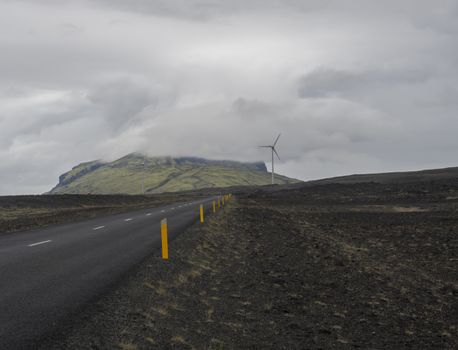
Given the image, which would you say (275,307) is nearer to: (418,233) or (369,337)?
(369,337)

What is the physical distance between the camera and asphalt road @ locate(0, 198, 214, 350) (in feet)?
23.7

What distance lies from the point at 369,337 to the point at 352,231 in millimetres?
20554

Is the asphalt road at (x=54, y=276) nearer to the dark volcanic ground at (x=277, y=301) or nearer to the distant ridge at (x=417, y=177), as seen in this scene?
the dark volcanic ground at (x=277, y=301)

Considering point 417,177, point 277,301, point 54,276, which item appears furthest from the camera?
point 417,177

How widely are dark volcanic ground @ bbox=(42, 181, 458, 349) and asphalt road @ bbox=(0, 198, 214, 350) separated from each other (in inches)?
17.5

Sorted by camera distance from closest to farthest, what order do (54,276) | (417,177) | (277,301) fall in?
1. (277,301)
2. (54,276)
3. (417,177)

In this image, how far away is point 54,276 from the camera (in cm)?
1093

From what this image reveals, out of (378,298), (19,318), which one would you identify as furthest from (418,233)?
(19,318)

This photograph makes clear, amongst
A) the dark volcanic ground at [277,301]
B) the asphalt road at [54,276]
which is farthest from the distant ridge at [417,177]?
the asphalt road at [54,276]

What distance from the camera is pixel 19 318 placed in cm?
746

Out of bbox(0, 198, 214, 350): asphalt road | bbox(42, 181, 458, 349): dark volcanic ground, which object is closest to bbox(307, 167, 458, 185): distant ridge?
bbox(42, 181, 458, 349): dark volcanic ground

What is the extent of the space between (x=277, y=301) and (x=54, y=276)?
5.22 m

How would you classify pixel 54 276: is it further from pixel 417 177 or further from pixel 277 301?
pixel 417 177

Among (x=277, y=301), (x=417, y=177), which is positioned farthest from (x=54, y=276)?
(x=417, y=177)
